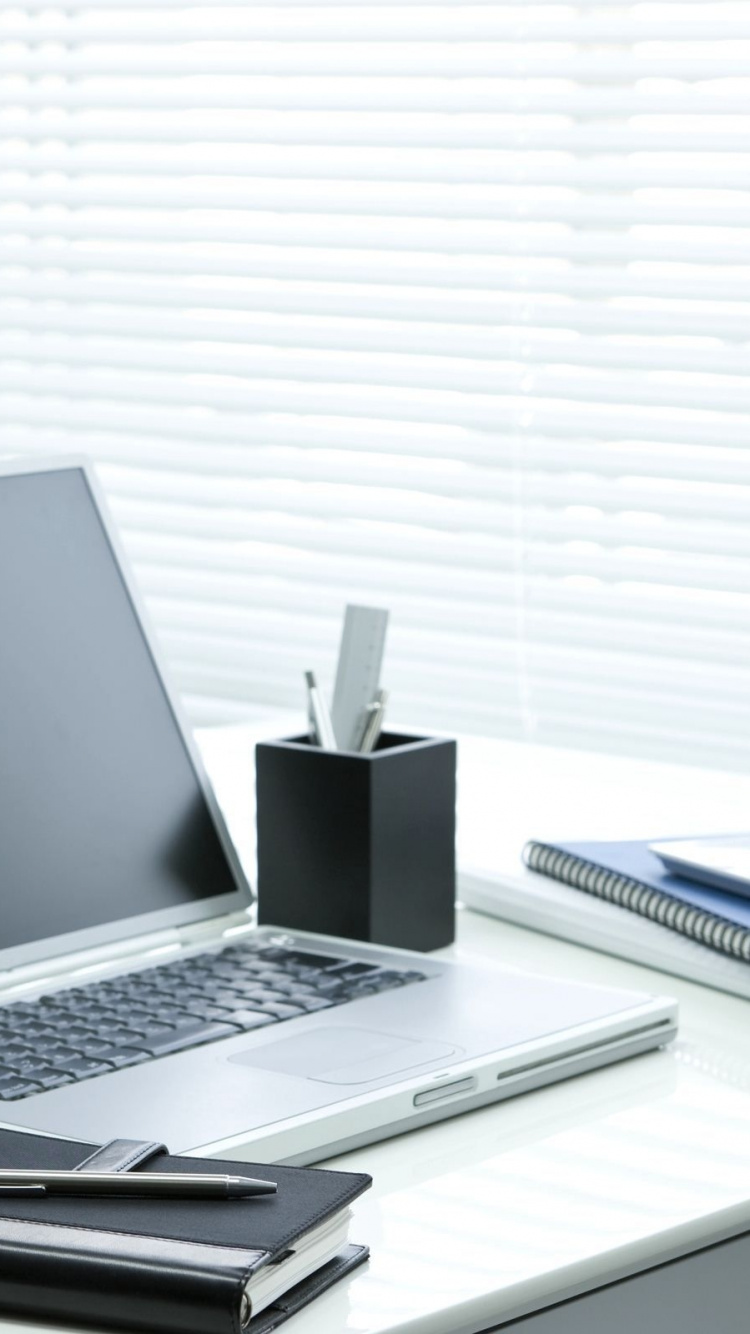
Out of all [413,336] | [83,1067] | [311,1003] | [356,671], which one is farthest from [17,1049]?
[413,336]

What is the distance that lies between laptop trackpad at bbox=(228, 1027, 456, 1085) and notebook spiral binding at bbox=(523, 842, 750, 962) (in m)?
0.22

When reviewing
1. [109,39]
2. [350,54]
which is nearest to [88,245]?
[109,39]

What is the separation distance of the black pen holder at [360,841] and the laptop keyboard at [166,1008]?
0.17 ft

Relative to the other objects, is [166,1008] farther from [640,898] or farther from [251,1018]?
[640,898]

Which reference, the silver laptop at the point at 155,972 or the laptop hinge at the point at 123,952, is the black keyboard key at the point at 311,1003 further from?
the laptop hinge at the point at 123,952

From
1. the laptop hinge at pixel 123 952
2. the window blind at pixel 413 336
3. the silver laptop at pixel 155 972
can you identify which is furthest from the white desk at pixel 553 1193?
the window blind at pixel 413 336

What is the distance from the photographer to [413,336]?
1823mm

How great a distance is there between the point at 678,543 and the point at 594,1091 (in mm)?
871

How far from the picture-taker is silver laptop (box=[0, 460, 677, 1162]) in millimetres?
783

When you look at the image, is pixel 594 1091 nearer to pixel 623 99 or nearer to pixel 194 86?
pixel 623 99

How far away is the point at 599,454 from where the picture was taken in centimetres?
168

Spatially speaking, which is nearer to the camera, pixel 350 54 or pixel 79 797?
pixel 79 797

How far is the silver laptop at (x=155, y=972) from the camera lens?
783mm

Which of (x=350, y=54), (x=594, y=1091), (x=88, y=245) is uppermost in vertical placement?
(x=350, y=54)
